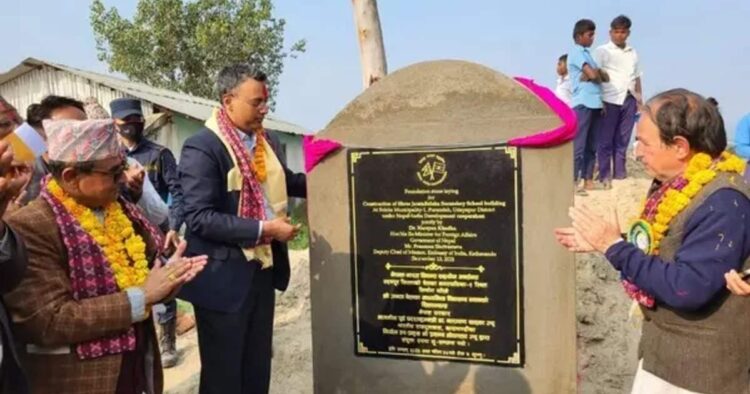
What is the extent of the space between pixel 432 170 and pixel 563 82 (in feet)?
19.1

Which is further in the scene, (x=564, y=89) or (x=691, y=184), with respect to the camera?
(x=564, y=89)

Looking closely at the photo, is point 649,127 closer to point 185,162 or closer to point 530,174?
point 530,174

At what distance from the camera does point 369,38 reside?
655 cm

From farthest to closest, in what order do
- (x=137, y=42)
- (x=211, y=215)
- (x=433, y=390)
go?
1. (x=137, y=42)
2. (x=433, y=390)
3. (x=211, y=215)

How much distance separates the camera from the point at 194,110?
15930 mm

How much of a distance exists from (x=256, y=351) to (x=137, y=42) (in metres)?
24.9

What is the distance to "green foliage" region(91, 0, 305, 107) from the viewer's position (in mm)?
25172

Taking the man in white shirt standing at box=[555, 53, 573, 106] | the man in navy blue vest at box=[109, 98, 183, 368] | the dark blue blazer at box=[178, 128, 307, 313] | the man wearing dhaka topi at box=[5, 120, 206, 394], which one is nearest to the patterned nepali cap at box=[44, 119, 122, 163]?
the man wearing dhaka topi at box=[5, 120, 206, 394]

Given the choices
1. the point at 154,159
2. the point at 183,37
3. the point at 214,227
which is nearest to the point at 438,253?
the point at 214,227

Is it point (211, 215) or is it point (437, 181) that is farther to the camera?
point (437, 181)

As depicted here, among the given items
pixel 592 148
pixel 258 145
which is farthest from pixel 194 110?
pixel 258 145

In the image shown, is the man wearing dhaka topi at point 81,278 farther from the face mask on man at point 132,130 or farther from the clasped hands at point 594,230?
the face mask on man at point 132,130

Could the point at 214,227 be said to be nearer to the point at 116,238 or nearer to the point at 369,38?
the point at 116,238

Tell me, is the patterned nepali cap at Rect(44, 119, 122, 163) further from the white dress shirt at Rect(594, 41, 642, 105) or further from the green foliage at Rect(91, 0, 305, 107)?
the green foliage at Rect(91, 0, 305, 107)
